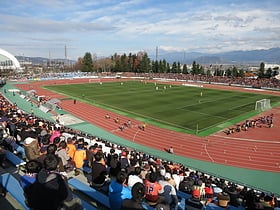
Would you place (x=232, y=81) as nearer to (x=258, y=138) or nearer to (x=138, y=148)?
(x=258, y=138)

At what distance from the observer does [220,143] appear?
24.6m

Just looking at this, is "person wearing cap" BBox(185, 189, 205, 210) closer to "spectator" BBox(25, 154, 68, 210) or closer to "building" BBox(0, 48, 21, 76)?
"spectator" BBox(25, 154, 68, 210)

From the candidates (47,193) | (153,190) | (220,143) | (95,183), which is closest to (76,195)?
(95,183)

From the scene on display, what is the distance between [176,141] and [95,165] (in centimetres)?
1909

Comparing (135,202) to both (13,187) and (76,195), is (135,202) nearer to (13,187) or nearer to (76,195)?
(76,195)

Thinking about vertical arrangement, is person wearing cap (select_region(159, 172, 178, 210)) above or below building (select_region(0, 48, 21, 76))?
below

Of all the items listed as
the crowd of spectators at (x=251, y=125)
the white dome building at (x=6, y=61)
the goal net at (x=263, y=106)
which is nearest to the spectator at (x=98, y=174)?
the crowd of spectators at (x=251, y=125)

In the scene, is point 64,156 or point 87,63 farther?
point 87,63

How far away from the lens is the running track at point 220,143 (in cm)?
2091

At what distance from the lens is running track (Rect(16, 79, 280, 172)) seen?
20906mm

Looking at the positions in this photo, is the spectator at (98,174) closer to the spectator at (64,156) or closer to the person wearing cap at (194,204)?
the spectator at (64,156)

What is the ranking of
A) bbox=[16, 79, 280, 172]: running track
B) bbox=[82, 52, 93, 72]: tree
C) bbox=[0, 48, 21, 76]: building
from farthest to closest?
1. bbox=[82, 52, 93, 72]: tree
2. bbox=[0, 48, 21, 76]: building
3. bbox=[16, 79, 280, 172]: running track

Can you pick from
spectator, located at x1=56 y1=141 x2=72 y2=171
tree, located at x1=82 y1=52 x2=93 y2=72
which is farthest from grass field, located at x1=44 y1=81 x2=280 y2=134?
tree, located at x1=82 y1=52 x2=93 y2=72

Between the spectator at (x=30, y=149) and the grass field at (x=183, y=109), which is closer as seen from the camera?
the spectator at (x=30, y=149)
